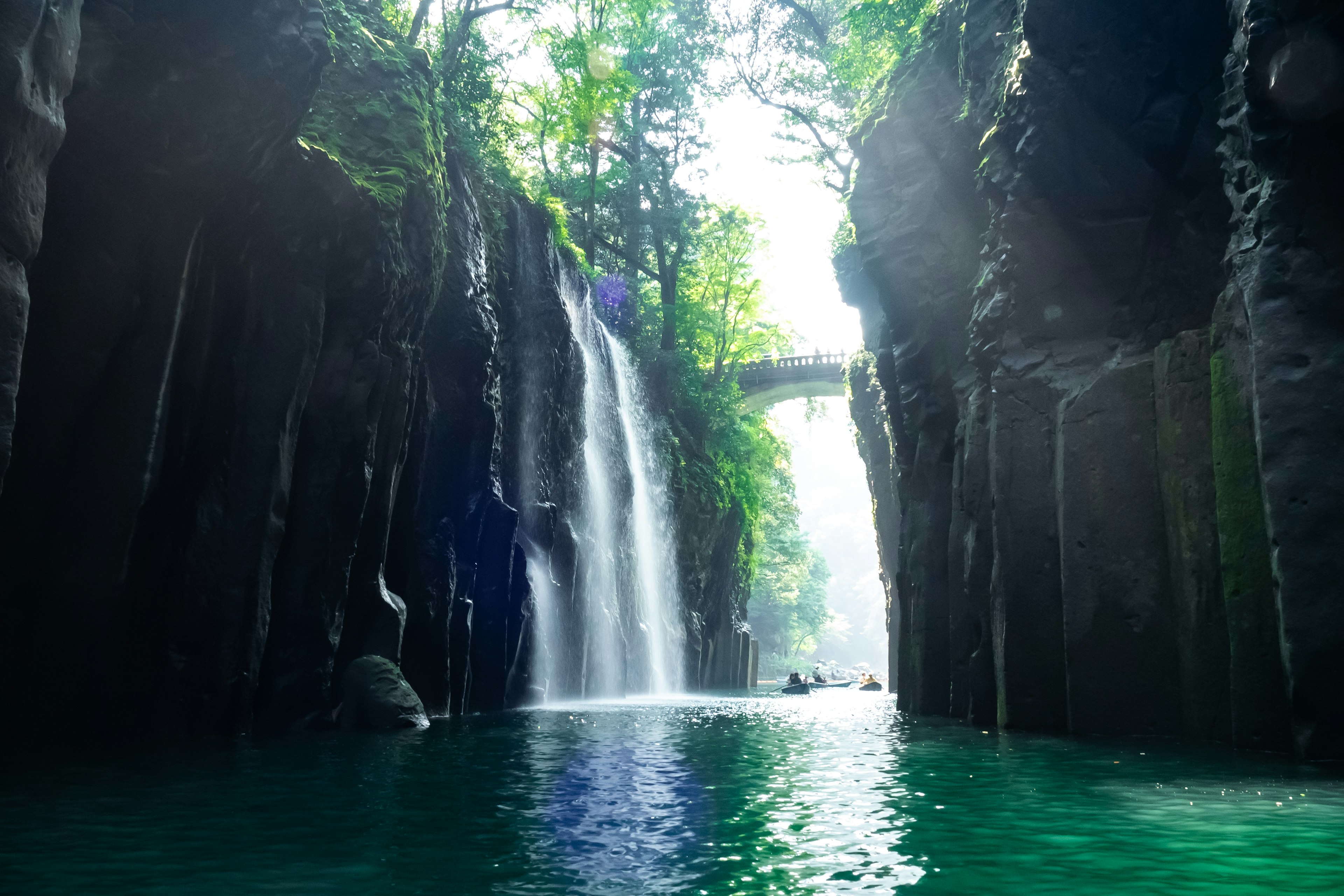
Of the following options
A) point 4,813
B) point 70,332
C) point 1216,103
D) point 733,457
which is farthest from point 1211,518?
point 733,457

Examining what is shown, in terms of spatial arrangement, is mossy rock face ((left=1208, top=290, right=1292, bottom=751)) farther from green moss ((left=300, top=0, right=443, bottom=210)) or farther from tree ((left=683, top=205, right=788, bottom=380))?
tree ((left=683, top=205, right=788, bottom=380))

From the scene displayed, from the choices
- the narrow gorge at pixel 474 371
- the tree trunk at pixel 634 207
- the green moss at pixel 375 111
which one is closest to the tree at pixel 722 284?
the tree trunk at pixel 634 207

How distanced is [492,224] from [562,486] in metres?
6.37

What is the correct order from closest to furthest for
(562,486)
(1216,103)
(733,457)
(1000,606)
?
(1216,103) < (1000,606) < (562,486) < (733,457)

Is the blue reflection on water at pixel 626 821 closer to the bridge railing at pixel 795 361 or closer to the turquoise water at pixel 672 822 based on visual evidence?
the turquoise water at pixel 672 822

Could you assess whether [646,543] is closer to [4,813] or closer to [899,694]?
[899,694]

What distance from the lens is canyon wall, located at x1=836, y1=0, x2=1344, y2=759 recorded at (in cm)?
831

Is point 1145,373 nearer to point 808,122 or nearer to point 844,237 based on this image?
point 844,237

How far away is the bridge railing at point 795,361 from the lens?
47344 millimetres

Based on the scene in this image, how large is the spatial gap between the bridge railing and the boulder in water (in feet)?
118

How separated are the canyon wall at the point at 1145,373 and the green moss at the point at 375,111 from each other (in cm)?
823

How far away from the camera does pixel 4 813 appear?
534 cm

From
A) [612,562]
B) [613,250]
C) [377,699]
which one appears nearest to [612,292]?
[613,250]

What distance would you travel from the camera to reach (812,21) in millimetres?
31266
